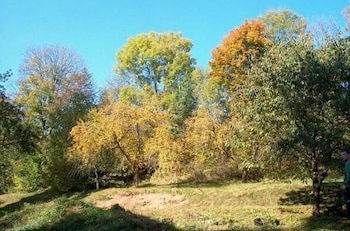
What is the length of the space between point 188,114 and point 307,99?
30.2 m

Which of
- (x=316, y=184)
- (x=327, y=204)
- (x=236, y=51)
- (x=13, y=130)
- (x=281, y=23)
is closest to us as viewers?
(x=316, y=184)

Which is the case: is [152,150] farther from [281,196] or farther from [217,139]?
[281,196]

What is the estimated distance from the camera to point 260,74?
54.0 ft

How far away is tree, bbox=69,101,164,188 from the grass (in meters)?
6.16

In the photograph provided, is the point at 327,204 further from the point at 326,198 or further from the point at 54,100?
the point at 54,100

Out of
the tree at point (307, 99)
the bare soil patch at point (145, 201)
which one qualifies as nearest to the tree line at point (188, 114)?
the tree at point (307, 99)

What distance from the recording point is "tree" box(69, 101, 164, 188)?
3191 centimetres

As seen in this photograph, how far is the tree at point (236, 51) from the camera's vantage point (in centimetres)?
3975

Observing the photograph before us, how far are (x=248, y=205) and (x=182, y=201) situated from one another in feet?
12.8

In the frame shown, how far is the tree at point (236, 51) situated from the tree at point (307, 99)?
2329cm

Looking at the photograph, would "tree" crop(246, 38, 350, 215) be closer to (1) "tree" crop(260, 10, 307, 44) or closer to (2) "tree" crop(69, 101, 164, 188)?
(2) "tree" crop(69, 101, 164, 188)

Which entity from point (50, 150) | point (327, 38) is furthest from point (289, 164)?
point (50, 150)

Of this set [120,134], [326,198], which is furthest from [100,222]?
[120,134]

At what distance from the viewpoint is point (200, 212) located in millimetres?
18734
